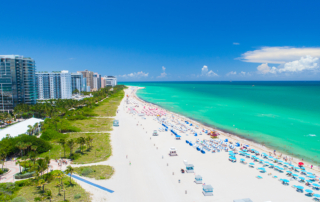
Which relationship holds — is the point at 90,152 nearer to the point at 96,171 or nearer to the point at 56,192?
the point at 96,171

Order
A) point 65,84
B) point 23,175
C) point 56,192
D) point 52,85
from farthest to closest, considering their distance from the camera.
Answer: point 65,84 < point 52,85 < point 23,175 < point 56,192

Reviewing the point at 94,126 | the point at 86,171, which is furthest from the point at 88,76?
the point at 86,171

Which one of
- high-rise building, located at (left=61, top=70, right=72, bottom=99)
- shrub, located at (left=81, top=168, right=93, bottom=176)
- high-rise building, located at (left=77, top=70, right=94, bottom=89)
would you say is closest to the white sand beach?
shrub, located at (left=81, top=168, right=93, bottom=176)

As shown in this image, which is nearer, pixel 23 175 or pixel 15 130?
pixel 23 175

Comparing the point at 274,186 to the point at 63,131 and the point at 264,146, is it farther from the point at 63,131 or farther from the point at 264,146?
the point at 63,131

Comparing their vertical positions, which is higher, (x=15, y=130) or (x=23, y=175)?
(x=15, y=130)

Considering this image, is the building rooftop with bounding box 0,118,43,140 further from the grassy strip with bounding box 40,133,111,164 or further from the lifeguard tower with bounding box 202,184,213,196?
the lifeguard tower with bounding box 202,184,213,196

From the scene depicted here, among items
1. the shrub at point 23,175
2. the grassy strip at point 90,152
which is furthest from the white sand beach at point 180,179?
the shrub at point 23,175
